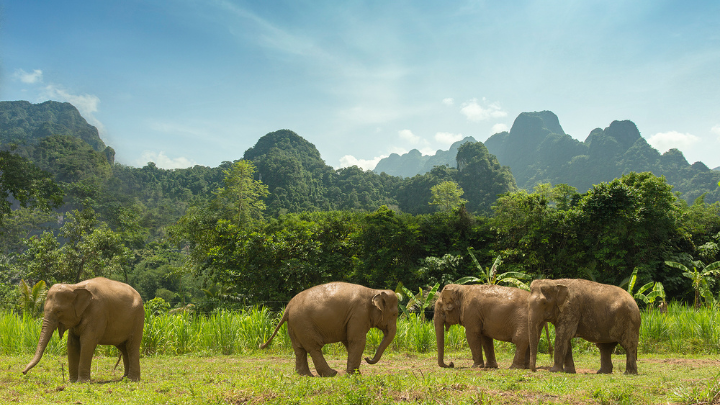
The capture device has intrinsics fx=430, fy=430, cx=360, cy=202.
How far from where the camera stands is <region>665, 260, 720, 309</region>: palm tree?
1564 centimetres

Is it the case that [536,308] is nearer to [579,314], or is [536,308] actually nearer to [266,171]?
[579,314]

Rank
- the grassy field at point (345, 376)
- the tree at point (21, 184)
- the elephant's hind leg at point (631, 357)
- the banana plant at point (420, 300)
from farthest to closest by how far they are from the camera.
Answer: the tree at point (21, 184)
the banana plant at point (420, 300)
the elephant's hind leg at point (631, 357)
the grassy field at point (345, 376)

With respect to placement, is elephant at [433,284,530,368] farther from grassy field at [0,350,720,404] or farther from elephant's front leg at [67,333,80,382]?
elephant's front leg at [67,333,80,382]

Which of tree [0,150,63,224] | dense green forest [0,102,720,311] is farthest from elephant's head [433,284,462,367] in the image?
tree [0,150,63,224]

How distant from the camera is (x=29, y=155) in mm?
72688

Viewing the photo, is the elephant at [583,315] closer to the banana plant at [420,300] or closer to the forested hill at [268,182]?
the banana plant at [420,300]

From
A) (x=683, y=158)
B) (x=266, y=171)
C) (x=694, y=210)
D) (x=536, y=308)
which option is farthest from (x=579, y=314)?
(x=683, y=158)

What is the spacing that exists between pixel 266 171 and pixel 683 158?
9845 centimetres

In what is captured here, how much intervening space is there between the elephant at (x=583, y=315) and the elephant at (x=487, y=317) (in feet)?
1.37

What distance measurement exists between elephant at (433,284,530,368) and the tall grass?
9.93 feet

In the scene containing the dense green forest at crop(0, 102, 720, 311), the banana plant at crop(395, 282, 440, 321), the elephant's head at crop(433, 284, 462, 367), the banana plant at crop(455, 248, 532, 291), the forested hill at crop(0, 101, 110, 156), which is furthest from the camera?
the forested hill at crop(0, 101, 110, 156)

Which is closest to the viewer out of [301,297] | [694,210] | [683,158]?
[301,297]

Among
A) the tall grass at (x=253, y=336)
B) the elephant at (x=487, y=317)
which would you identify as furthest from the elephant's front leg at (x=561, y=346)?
the tall grass at (x=253, y=336)

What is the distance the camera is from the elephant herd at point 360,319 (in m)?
6.07
